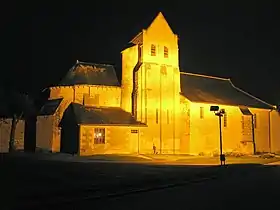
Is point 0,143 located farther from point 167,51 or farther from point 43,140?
point 167,51

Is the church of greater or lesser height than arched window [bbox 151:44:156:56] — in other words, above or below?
below

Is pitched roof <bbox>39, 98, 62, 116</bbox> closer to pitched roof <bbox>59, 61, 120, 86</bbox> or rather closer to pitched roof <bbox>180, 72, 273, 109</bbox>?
pitched roof <bbox>59, 61, 120, 86</bbox>

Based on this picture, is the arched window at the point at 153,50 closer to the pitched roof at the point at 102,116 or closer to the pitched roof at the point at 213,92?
the pitched roof at the point at 213,92

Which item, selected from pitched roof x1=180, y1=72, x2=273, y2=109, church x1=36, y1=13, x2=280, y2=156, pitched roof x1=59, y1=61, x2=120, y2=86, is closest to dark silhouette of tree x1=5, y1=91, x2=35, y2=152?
church x1=36, y1=13, x2=280, y2=156

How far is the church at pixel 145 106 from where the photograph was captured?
40688 mm

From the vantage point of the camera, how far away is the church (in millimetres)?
40688

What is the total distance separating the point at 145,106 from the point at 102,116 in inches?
Answer: 215

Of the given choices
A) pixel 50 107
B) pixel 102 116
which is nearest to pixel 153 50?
pixel 102 116

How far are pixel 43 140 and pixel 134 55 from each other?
1481 cm

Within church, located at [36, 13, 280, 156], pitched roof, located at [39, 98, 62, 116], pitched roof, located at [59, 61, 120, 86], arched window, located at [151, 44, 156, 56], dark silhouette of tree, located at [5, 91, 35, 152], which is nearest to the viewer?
church, located at [36, 13, 280, 156]

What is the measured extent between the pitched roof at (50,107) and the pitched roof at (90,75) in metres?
2.35

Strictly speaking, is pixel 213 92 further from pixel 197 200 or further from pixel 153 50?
pixel 197 200

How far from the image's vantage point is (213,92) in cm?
4891

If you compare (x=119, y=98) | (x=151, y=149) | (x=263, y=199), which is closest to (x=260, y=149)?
(x=151, y=149)
